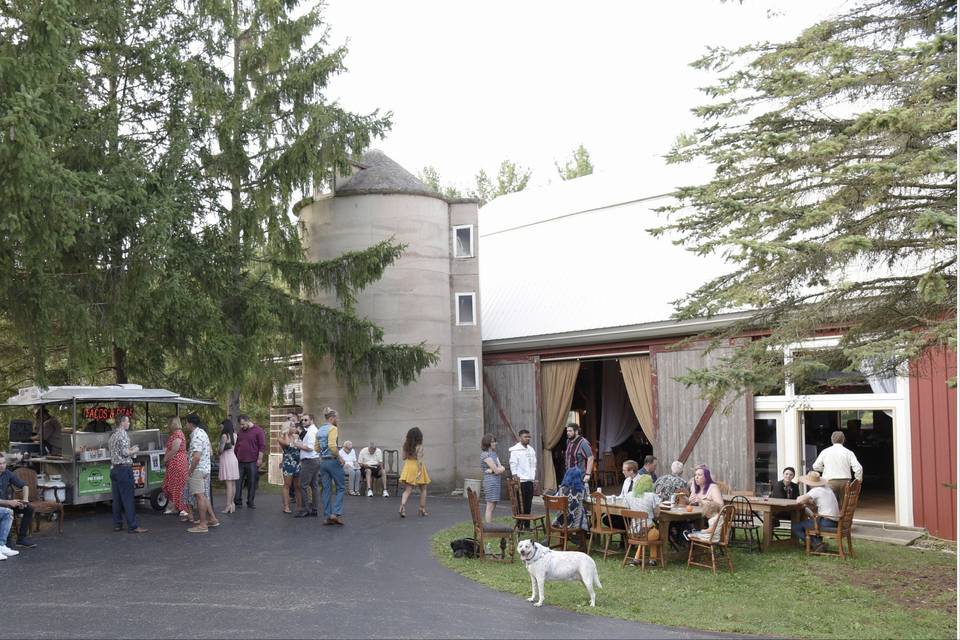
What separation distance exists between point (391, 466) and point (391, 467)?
3 cm

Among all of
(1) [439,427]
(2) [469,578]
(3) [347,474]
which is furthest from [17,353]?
(2) [469,578]

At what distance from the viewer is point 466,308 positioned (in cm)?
2109

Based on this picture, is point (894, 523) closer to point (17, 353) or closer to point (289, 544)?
point (289, 544)

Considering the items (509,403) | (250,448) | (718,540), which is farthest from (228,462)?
(718,540)

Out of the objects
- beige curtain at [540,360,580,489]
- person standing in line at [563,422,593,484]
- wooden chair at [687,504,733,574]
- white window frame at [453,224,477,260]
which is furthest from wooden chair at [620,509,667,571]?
white window frame at [453,224,477,260]

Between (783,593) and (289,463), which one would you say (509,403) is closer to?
(289,463)

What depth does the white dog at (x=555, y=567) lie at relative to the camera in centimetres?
865

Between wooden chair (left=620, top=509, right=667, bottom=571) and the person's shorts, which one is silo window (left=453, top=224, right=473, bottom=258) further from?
wooden chair (left=620, top=509, right=667, bottom=571)

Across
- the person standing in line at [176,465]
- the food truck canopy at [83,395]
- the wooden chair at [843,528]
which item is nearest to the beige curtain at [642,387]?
the wooden chair at [843,528]

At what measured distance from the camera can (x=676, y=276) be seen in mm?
18203

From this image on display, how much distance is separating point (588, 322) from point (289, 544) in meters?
8.97

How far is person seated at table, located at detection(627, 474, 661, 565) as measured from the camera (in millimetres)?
10836

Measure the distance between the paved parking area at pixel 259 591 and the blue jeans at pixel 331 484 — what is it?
37cm

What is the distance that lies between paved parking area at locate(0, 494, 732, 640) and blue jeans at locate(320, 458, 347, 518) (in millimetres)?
372
